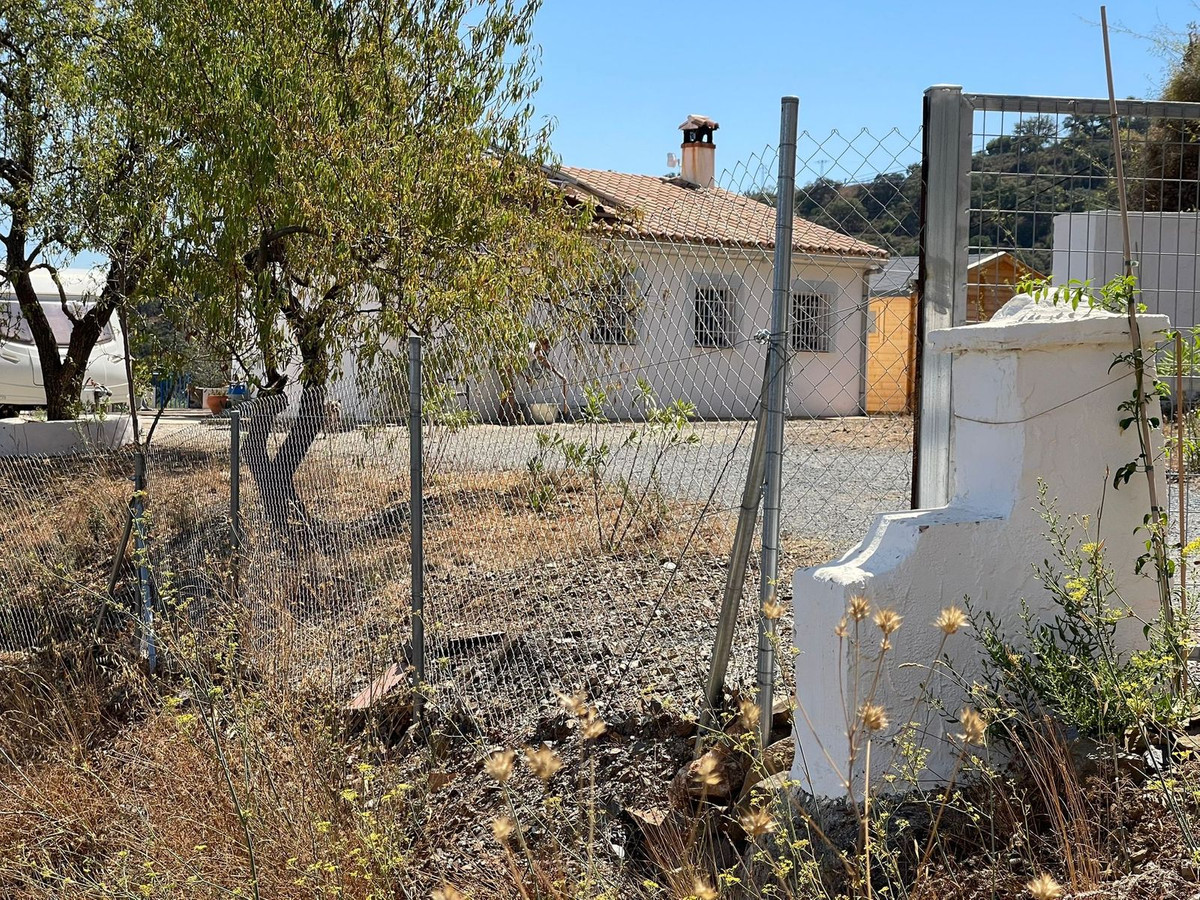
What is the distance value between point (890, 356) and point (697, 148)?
69.2 ft

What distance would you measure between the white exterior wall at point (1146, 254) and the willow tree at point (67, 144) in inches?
283

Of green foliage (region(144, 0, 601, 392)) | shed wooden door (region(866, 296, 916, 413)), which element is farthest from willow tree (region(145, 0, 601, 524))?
shed wooden door (region(866, 296, 916, 413))

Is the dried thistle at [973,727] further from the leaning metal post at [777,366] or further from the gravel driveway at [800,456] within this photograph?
the gravel driveway at [800,456]

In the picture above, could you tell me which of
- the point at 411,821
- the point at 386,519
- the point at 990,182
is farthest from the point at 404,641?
the point at 990,182

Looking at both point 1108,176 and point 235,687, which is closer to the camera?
point 1108,176

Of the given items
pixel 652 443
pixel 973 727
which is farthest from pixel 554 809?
pixel 652 443

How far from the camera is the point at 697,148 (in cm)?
2434

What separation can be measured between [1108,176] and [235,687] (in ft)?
12.8

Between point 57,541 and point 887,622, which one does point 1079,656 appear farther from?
point 57,541

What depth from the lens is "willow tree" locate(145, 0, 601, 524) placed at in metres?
7.95

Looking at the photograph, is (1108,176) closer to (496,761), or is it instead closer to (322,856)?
(496,761)

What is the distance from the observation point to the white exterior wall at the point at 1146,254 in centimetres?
392

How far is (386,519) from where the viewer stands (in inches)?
258

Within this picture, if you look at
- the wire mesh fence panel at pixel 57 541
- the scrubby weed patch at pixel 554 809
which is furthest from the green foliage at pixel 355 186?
the scrubby weed patch at pixel 554 809
